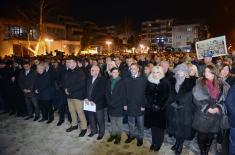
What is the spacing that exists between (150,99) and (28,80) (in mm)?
5070

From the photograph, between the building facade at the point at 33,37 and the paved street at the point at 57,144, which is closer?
the paved street at the point at 57,144

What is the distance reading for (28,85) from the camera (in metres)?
9.06

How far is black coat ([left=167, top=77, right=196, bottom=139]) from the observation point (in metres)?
5.64

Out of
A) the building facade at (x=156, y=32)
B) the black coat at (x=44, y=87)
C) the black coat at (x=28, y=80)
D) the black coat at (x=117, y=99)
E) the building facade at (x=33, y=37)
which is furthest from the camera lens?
the building facade at (x=156, y=32)

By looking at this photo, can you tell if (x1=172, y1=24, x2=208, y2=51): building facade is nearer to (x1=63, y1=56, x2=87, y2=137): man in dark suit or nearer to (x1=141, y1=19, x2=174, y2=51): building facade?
(x1=141, y1=19, x2=174, y2=51): building facade

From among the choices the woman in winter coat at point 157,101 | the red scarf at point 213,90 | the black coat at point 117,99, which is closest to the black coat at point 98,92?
the black coat at point 117,99

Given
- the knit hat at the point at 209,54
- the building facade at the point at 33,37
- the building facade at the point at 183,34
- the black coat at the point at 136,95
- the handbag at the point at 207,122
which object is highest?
the building facade at the point at 183,34

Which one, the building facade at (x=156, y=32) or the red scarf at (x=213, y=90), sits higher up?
the building facade at (x=156, y=32)

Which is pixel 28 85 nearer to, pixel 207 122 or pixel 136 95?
pixel 136 95

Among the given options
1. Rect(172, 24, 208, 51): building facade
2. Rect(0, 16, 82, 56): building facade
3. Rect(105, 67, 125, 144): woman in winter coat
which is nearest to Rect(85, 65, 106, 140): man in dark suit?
Rect(105, 67, 125, 144): woman in winter coat

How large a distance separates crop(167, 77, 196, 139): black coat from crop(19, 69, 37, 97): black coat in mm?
5349

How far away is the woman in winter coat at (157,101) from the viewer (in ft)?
19.1

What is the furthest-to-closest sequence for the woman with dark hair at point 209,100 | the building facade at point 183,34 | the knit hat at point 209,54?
the building facade at point 183,34 → the knit hat at point 209,54 → the woman with dark hair at point 209,100

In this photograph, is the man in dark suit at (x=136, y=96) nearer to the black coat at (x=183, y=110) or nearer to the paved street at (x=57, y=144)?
the paved street at (x=57, y=144)
